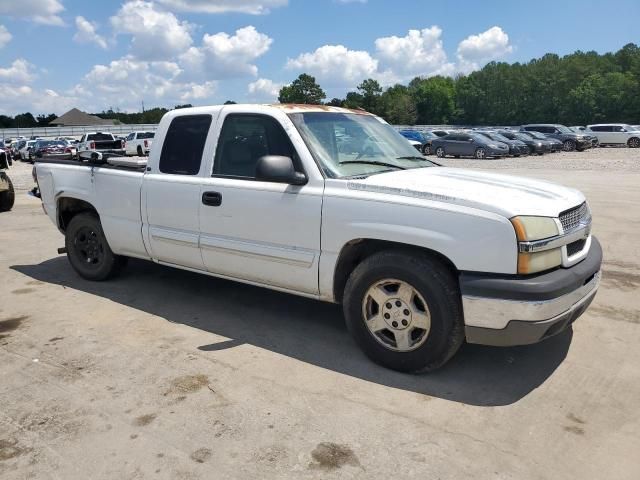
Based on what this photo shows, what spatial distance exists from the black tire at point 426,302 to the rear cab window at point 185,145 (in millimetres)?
1902

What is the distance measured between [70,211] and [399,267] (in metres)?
4.30

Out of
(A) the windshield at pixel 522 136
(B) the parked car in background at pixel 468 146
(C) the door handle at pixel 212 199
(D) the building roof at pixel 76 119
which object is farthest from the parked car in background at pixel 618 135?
(D) the building roof at pixel 76 119

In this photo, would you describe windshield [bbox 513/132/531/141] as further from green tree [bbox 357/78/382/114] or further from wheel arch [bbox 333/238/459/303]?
green tree [bbox 357/78/382/114]

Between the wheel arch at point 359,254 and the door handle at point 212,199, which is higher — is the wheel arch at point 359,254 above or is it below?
below

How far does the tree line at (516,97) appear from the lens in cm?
9756

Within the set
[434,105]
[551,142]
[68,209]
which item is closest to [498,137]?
[551,142]

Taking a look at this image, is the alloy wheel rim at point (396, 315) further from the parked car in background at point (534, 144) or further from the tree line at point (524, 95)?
the tree line at point (524, 95)

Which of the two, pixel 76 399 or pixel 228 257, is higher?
pixel 228 257

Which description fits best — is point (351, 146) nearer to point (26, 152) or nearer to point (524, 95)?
point (26, 152)

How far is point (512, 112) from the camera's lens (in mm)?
118188

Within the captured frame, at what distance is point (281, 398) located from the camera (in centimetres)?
358

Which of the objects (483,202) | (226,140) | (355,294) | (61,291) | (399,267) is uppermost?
(226,140)

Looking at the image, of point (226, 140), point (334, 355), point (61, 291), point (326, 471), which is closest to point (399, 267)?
point (334, 355)

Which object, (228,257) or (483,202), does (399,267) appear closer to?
(483,202)
